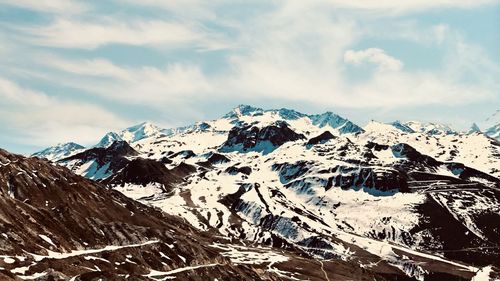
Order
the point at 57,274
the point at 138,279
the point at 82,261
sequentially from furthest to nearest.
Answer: the point at 82,261, the point at 138,279, the point at 57,274

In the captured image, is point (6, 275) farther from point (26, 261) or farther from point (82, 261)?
point (82, 261)

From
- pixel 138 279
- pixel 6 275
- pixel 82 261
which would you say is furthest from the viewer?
pixel 82 261

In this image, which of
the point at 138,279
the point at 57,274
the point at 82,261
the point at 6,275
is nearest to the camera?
the point at 6,275

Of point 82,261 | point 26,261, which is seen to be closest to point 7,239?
point 26,261

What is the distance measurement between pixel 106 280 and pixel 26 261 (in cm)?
2902

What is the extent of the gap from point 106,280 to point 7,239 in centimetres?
4267

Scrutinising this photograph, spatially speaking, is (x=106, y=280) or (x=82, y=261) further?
(x=82, y=261)

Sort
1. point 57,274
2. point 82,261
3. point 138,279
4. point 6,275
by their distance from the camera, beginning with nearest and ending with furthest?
point 6,275 < point 57,274 < point 138,279 < point 82,261

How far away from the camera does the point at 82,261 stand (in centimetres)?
19962

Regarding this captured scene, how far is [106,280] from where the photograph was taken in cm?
16762

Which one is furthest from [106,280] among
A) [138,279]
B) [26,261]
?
[26,261]

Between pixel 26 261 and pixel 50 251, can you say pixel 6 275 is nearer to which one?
pixel 26 261

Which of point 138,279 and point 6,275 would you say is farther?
point 138,279

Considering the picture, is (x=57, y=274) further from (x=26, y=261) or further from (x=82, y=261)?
(x=82, y=261)
